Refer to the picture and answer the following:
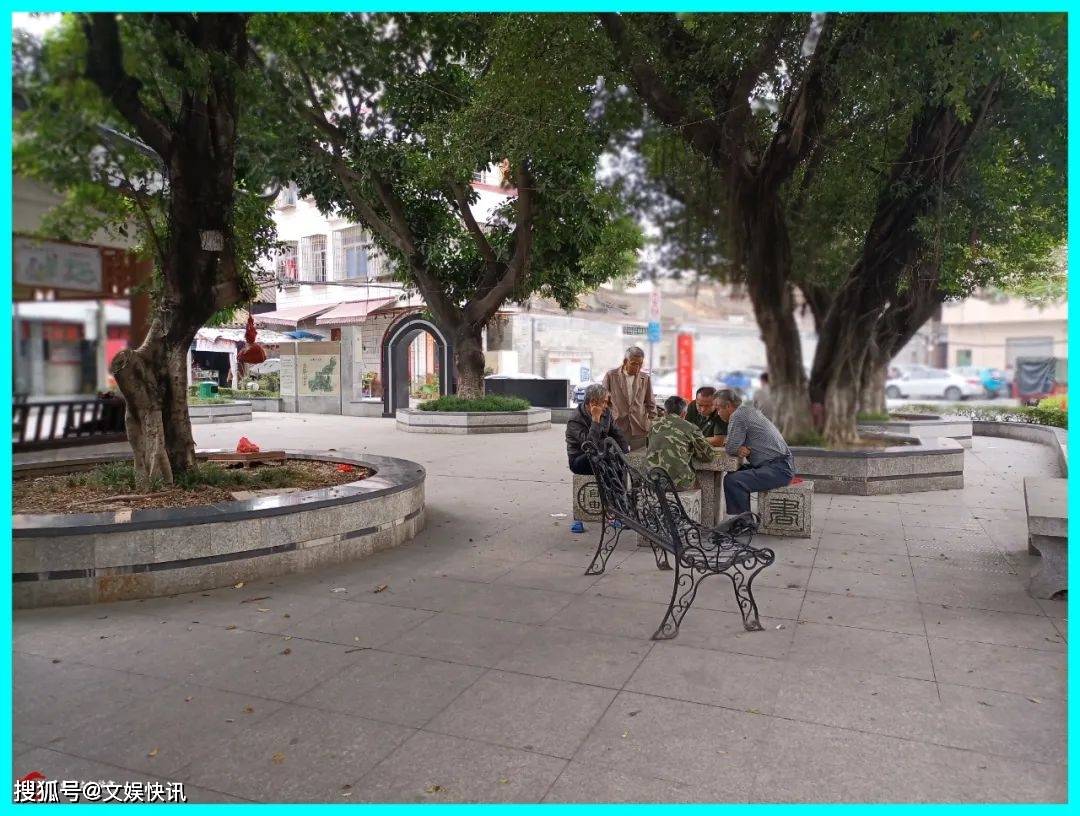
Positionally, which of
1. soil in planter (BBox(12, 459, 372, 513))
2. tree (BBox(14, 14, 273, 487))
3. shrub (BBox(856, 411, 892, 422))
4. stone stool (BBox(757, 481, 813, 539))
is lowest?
stone stool (BBox(757, 481, 813, 539))

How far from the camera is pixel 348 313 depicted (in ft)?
74.8

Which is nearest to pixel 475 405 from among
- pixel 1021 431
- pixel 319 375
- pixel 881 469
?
pixel 319 375

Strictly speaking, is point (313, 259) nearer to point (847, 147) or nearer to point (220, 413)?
point (220, 413)

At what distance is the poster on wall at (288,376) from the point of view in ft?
76.7

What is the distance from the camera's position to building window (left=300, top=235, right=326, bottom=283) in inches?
590

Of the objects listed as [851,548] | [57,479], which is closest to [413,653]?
[851,548]

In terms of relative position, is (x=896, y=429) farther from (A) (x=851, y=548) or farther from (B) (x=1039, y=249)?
(A) (x=851, y=548)

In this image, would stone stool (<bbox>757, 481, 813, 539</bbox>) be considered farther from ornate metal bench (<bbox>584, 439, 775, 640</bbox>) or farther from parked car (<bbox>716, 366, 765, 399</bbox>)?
parked car (<bbox>716, 366, 765, 399</bbox>)

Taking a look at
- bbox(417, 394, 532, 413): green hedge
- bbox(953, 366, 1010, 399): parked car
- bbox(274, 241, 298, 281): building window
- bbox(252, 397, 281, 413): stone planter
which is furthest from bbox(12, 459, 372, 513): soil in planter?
bbox(953, 366, 1010, 399): parked car

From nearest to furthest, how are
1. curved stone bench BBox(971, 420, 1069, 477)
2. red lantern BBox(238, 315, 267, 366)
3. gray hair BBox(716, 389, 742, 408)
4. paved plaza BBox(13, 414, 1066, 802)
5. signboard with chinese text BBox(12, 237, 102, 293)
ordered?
1. paved plaza BBox(13, 414, 1066, 802)
2. signboard with chinese text BBox(12, 237, 102, 293)
3. gray hair BBox(716, 389, 742, 408)
4. red lantern BBox(238, 315, 267, 366)
5. curved stone bench BBox(971, 420, 1069, 477)

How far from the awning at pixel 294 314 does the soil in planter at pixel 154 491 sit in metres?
14.9

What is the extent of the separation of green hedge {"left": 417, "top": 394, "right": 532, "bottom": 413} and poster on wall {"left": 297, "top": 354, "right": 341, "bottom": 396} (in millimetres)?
5798

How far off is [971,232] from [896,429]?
14.8 feet

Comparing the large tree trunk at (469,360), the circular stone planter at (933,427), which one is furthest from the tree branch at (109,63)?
the large tree trunk at (469,360)
